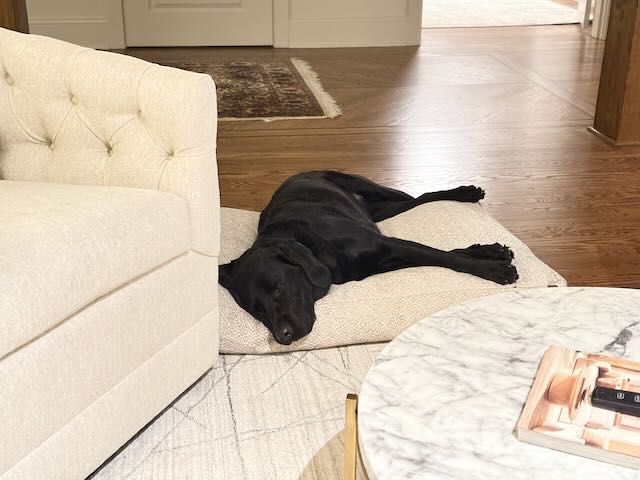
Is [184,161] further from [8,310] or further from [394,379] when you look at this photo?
[394,379]

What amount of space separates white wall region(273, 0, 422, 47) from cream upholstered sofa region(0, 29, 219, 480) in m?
3.83

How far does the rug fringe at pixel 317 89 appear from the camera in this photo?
14.5 feet

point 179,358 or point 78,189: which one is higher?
point 78,189

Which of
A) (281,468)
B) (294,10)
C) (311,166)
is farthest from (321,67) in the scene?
(281,468)

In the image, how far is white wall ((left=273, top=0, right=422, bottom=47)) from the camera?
5.84m

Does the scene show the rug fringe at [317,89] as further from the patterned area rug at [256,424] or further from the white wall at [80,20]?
the patterned area rug at [256,424]

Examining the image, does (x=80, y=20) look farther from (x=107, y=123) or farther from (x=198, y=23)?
(x=107, y=123)

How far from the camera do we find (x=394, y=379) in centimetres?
138

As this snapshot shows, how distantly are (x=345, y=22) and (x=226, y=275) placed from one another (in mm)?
3925

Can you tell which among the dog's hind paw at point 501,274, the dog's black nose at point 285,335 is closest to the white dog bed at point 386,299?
the dog's hind paw at point 501,274

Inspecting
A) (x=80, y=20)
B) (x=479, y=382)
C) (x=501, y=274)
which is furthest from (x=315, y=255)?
(x=80, y=20)

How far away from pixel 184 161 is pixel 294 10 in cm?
412

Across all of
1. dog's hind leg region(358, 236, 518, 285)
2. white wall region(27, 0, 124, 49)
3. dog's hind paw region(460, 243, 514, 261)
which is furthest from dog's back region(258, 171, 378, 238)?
white wall region(27, 0, 124, 49)

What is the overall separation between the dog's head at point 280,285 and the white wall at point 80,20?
12.6ft
